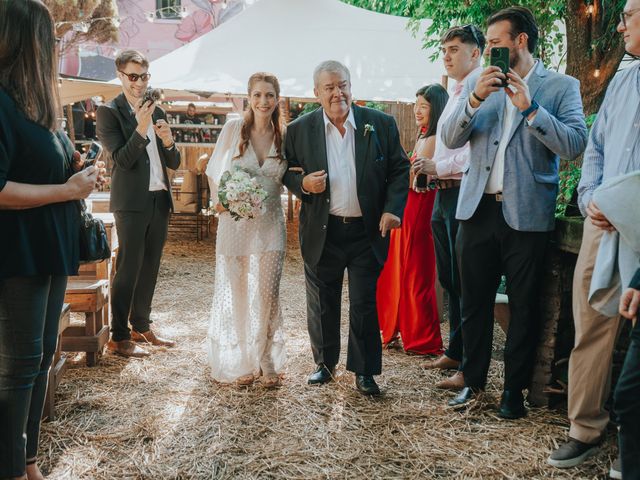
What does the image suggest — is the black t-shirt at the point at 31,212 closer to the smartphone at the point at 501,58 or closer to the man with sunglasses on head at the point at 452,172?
the smartphone at the point at 501,58

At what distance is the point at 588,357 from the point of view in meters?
2.98

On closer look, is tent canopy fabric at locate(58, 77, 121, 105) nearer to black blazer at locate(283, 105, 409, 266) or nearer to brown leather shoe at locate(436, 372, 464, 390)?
black blazer at locate(283, 105, 409, 266)

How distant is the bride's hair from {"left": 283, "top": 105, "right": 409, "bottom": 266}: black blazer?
0.25ft

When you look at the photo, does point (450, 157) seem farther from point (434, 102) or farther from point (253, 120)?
point (253, 120)

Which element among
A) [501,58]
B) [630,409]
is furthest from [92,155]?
[630,409]

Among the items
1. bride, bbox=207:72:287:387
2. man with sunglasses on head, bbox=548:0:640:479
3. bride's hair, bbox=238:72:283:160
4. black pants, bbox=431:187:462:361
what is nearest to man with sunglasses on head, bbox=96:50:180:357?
bride, bbox=207:72:287:387

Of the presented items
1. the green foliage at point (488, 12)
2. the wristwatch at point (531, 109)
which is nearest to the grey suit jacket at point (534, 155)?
the wristwatch at point (531, 109)

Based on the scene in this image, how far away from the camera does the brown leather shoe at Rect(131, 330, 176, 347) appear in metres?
4.83

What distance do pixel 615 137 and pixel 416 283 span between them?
2250mm

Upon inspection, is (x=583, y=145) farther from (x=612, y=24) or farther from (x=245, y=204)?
(x=612, y=24)

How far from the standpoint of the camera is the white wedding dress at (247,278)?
13.1 feet

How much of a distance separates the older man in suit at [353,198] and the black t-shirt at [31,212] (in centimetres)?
172

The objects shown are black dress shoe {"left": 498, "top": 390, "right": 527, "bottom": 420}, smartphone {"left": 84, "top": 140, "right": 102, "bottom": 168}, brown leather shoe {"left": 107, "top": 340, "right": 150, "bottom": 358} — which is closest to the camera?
smartphone {"left": 84, "top": 140, "right": 102, "bottom": 168}

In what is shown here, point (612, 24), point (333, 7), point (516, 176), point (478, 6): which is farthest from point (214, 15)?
point (516, 176)
